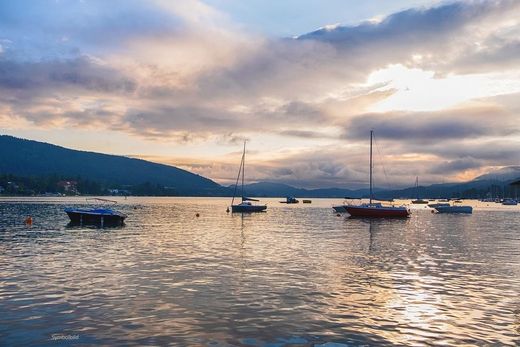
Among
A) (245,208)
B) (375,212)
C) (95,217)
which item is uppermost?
(375,212)

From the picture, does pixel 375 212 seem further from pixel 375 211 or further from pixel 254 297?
pixel 254 297

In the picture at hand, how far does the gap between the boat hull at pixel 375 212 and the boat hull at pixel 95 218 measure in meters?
57.9

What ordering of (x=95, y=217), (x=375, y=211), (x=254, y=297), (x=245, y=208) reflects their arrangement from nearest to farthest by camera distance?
(x=254, y=297)
(x=95, y=217)
(x=375, y=211)
(x=245, y=208)

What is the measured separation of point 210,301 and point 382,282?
12.0 m

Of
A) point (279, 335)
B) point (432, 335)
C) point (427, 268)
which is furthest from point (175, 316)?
point (427, 268)

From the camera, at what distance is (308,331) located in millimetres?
18031

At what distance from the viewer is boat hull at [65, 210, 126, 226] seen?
7862 cm

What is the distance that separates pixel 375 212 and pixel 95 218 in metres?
67.2

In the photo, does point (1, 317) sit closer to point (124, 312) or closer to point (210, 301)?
point (124, 312)

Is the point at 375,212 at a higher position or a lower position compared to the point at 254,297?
higher

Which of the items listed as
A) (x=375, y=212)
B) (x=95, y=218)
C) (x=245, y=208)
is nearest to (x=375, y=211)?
(x=375, y=212)

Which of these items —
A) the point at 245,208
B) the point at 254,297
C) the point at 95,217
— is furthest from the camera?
the point at 245,208

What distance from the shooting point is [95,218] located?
79375mm

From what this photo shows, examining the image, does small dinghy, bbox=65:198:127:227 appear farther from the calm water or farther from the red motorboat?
the red motorboat
